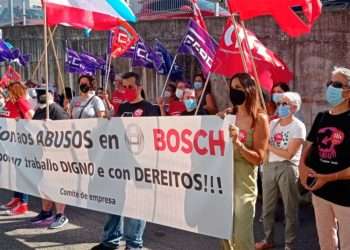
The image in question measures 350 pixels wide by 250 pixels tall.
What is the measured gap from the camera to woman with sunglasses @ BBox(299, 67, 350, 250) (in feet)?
13.1

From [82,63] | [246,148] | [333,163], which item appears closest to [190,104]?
[246,148]

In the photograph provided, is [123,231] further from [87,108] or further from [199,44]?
[199,44]

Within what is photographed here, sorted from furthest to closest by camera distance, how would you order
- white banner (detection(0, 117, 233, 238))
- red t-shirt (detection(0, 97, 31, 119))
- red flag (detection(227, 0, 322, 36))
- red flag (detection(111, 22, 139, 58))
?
1. red flag (detection(111, 22, 139, 58))
2. red t-shirt (detection(0, 97, 31, 119))
3. red flag (detection(227, 0, 322, 36))
4. white banner (detection(0, 117, 233, 238))

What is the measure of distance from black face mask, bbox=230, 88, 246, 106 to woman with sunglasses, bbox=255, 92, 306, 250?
1274 millimetres

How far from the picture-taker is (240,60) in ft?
20.4

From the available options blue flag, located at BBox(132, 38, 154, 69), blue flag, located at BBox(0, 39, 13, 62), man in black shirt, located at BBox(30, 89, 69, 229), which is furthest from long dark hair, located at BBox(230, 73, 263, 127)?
blue flag, located at BBox(0, 39, 13, 62)

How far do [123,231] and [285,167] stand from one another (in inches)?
70.3

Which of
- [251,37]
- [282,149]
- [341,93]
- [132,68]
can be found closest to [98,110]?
[251,37]

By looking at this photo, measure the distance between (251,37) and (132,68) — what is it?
6008mm

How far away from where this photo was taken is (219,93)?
32.8 feet

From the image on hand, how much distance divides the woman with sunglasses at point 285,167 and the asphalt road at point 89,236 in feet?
1.14

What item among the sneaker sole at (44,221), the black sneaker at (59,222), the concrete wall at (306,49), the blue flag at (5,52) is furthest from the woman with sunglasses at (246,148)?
the blue flag at (5,52)

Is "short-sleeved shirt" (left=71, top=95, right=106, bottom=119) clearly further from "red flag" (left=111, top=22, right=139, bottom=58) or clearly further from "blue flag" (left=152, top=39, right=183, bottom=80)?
"blue flag" (left=152, top=39, right=183, bottom=80)

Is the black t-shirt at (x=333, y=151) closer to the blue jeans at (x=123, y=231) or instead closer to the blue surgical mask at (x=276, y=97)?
the blue surgical mask at (x=276, y=97)
